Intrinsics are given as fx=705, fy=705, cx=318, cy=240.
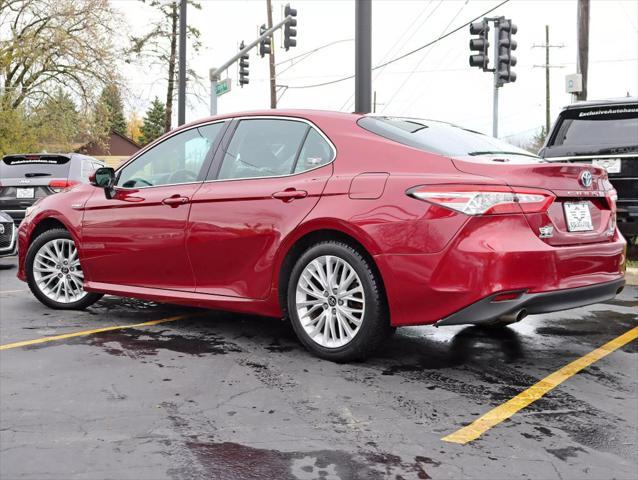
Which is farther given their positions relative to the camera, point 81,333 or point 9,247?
point 9,247

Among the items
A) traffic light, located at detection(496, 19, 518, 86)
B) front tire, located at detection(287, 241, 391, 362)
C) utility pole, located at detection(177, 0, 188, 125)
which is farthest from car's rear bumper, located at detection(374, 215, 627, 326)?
utility pole, located at detection(177, 0, 188, 125)

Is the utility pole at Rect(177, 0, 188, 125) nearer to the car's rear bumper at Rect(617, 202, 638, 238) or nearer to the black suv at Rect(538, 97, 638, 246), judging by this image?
the black suv at Rect(538, 97, 638, 246)

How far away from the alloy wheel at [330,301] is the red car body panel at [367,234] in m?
0.20

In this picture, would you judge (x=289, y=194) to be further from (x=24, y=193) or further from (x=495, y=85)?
(x=495, y=85)

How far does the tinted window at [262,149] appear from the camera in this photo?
4.79m

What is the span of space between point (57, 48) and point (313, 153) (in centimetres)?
2997

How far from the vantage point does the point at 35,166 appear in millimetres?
11594

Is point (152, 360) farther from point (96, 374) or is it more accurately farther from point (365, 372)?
point (365, 372)

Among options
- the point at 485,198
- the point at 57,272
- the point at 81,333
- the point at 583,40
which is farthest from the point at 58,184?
the point at 583,40

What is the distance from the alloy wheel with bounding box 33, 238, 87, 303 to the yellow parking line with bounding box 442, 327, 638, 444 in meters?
3.93

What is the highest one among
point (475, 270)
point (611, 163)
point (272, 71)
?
point (272, 71)

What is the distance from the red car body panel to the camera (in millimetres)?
3881

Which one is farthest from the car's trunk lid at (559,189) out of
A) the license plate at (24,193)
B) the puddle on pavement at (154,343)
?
the license plate at (24,193)

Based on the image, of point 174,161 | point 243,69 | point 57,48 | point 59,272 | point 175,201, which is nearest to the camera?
point 175,201
